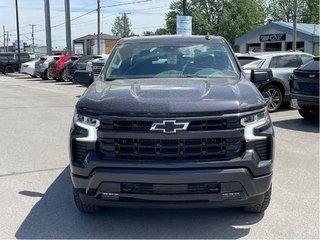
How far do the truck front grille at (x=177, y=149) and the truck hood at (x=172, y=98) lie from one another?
0.79 feet

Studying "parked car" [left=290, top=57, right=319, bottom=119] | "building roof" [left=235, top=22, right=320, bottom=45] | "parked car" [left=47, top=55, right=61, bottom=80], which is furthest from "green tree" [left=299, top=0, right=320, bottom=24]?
"parked car" [left=290, top=57, right=319, bottom=119]

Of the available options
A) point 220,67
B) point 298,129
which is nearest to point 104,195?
point 220,67

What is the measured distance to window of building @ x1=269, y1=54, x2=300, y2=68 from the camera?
11547 millimetres

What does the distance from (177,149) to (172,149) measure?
41 mm

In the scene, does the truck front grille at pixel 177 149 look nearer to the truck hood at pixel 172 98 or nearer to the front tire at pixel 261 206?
the truck hood at pixel 172 98

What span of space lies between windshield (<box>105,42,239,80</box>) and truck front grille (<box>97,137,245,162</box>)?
4.46 feet

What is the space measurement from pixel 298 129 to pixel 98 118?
638cm

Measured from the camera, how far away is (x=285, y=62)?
1176 centimetres

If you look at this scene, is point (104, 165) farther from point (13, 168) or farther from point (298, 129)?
point (298, 129)

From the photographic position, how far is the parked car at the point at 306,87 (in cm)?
920

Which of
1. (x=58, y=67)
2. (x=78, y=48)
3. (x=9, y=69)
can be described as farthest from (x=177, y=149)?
(x=78, y=48)

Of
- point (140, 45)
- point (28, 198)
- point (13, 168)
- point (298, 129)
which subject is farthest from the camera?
Answer: point (298, 129)

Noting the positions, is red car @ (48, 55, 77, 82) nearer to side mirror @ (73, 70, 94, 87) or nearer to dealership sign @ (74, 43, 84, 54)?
side mirror @ (73, 70, 94, 87)

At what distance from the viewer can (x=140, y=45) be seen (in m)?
5.44
